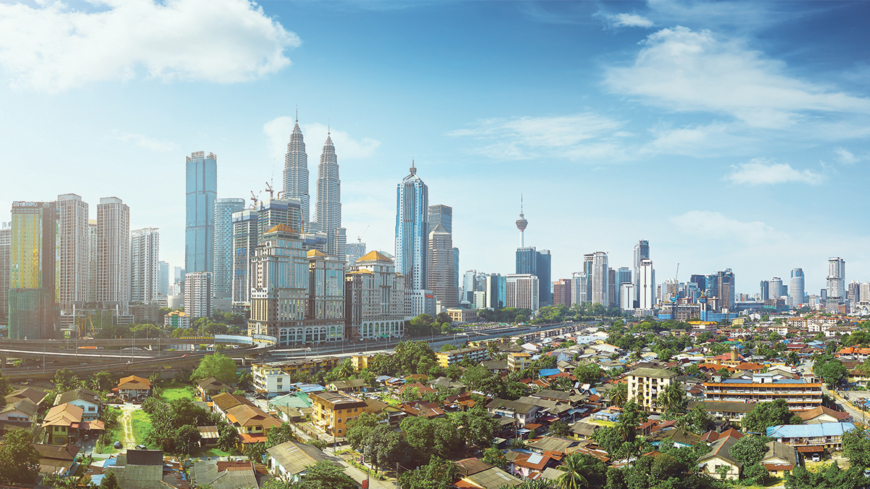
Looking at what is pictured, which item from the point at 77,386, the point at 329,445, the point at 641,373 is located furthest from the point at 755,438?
the point at 77,386

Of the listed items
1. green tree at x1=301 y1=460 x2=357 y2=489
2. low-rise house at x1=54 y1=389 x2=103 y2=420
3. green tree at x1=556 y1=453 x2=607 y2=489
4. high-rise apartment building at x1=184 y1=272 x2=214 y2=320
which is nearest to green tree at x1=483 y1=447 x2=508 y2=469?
green tree at x1=556 y1=453 x2=607 y2=489

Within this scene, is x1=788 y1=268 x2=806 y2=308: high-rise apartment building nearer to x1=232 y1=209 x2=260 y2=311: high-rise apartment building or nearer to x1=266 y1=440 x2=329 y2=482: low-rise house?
x1=232 y1=209 x2=260 y2=311: high-rise apartment building

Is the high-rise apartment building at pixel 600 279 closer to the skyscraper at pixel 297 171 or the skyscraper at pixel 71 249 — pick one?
the skyscraper at pixel 297 171

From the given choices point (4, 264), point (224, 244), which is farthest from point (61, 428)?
point (224, 244)

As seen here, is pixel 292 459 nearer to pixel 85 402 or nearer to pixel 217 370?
pixel 85 402

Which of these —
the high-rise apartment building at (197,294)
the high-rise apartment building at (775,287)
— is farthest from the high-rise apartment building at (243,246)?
the high-rise apartment building at (775,287)
